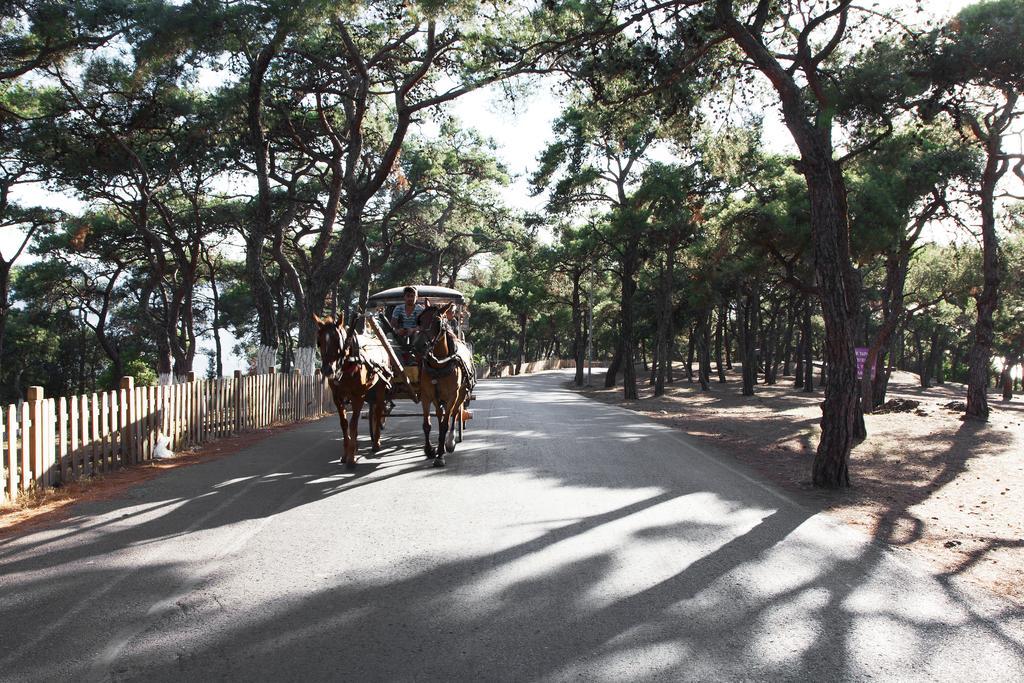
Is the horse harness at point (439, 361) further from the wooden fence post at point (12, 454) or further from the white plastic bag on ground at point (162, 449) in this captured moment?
the wooden fence post at point (12, 454)

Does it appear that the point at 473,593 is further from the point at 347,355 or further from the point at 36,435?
the point at 36,435

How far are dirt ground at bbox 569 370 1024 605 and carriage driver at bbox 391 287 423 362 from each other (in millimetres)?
5595

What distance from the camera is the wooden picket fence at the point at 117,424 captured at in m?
8.08

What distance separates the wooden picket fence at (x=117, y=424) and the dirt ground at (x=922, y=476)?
888 centimetres

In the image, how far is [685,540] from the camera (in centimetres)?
652

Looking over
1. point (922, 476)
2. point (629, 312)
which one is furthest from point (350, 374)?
point (629, 312)

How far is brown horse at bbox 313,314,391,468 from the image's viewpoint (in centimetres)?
920

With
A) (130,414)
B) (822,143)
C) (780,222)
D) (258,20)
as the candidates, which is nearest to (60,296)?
(258,20)

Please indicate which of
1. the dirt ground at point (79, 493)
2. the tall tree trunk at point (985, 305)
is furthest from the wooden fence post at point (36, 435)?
the tall tree trunk at point (985, 305)

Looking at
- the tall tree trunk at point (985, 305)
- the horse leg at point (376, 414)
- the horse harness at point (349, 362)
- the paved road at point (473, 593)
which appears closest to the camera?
the paved road at point (473, 593)

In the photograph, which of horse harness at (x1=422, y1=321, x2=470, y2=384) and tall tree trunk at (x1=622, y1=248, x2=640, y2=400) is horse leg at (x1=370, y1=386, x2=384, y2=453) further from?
tall tree trunk at (x1=622, y1=248, x2=640, y2=400)

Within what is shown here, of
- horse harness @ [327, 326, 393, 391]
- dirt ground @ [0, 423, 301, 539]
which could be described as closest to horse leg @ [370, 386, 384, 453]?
horse harness @ [327, 326, 393, 391]

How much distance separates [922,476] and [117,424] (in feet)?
38.4

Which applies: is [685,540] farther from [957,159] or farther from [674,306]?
[674,306]
